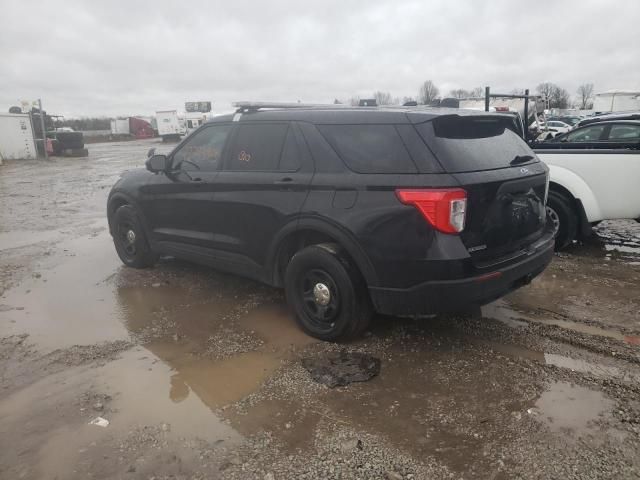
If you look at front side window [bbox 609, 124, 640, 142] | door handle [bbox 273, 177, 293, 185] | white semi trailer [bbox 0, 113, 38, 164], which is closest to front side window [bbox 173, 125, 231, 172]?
door handle [bbox 273, 177, 293, 185]

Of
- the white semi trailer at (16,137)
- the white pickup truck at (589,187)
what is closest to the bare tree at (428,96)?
the white pickup truck at (589,187)

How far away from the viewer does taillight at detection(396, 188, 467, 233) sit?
10.6ft

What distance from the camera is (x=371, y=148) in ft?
11.9

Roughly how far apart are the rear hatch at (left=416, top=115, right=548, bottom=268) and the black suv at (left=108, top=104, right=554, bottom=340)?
1 cm

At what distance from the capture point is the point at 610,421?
2.90 metres

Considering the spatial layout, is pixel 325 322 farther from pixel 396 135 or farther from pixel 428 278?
pixel 396 135

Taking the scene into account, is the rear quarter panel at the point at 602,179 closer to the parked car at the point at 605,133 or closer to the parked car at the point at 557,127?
the parked car at the point at 605,133

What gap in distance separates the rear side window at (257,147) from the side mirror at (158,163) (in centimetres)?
98

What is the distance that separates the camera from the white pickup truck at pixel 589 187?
5797 mm

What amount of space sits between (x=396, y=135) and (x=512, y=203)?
0.97 metres

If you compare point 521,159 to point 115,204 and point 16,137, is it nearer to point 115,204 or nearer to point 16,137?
point 115,204

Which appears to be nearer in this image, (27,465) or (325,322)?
(27,465)

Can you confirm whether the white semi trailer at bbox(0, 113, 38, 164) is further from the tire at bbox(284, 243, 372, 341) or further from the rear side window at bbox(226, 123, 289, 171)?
the tire at bbox(284, 243, 372, 341)

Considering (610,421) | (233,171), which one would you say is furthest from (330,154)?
(610,421)
